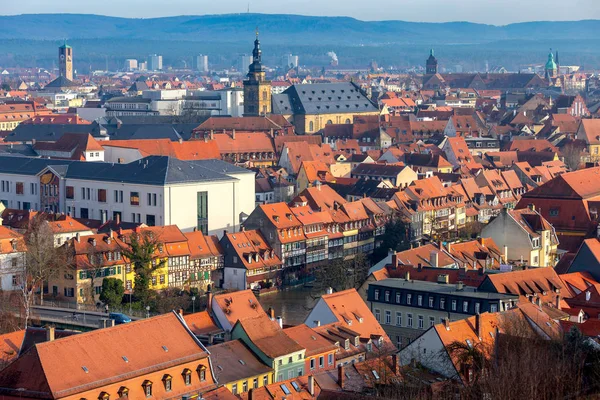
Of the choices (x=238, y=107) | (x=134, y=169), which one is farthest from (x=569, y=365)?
(x=238, y=107)

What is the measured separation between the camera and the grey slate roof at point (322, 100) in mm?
100938

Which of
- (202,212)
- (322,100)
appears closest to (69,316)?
(202,212)

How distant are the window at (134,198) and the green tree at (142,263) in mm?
8334

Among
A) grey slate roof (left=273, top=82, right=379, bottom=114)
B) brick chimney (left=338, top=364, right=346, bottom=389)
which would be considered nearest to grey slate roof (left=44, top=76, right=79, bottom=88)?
grey slate roof (left=273, top=82, right=379, bottom=114)

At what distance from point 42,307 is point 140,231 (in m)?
5.82

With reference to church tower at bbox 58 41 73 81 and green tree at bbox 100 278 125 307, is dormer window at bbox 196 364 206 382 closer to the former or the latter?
green tree at bbox 100 278 125 307

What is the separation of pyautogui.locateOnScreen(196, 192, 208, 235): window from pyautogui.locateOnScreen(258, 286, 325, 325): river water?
6541 millimetres

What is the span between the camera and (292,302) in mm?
43469

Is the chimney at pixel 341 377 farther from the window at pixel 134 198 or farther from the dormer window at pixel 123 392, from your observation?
the window at pixel 134 198

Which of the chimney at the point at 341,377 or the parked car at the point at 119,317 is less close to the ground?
the chimney at the point at 341,377

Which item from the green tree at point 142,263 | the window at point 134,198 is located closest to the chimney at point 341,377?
the green tree at point 142,263

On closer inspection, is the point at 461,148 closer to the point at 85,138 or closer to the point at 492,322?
the point at 85,138

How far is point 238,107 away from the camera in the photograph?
111562 mm

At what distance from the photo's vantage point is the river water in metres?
40.8
